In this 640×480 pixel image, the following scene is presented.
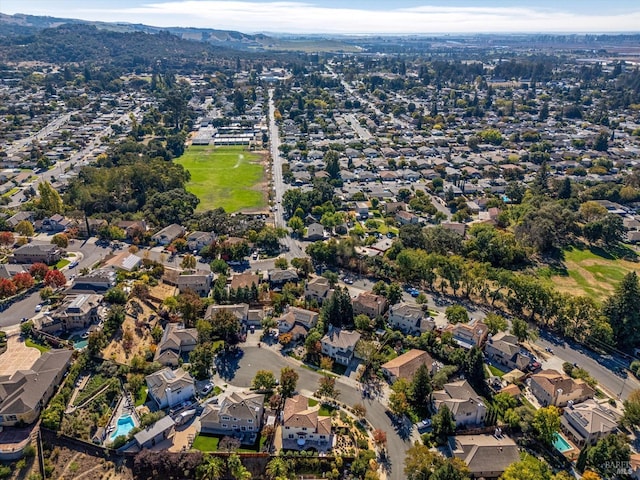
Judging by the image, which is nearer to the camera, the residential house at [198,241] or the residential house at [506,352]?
the residential house at [506,352]

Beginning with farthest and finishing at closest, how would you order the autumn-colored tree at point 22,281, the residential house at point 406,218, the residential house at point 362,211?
1. the residential house at point 362,211
2. the residential house at point 406,218
3. the autumn-colored tree at point 22,281

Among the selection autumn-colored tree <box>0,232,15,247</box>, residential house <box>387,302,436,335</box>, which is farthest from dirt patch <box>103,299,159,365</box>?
autumn-colored tree <box>0,232,15,247</box>

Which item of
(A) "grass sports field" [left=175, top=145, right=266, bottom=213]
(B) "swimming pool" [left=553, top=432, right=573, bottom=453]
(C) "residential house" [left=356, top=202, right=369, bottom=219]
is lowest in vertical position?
(A) "grass sports field" [left=175, top=145, right=266, bottom=213]

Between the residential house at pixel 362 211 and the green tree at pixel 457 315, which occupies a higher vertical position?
the green tree at pixel 457 315

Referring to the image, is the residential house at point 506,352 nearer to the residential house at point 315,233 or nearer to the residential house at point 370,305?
the residential house at point 370,305

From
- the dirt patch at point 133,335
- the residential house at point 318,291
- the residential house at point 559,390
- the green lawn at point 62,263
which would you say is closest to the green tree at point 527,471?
the residential house at point 559,390

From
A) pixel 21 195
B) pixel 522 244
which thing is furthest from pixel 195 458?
pixel 21 195

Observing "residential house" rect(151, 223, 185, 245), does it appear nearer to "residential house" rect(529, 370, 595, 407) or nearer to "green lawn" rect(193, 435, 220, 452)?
"green lawn" rect(193, 435, 220, 452)

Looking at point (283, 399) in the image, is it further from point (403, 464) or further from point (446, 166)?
point (446, 166)
